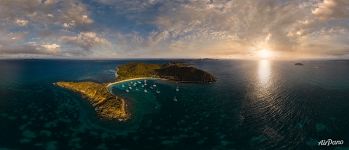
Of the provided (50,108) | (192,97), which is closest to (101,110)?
(50,108)

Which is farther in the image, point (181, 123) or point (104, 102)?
point (104, 102)

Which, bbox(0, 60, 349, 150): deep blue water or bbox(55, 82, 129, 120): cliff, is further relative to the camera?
bbox(55, 82, 129, 120): cliff

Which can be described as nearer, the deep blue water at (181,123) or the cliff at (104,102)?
the deep blue water at (181,123)

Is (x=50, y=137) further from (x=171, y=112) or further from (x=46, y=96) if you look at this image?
(x=46, y=96)

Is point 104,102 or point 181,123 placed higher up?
point 104,102

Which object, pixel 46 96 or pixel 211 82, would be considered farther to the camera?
pixel 211 82

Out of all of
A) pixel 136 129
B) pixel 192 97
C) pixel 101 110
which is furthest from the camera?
pixel 192 97

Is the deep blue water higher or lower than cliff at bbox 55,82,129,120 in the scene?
lower

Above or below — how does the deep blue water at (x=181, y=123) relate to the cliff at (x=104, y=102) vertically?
below
